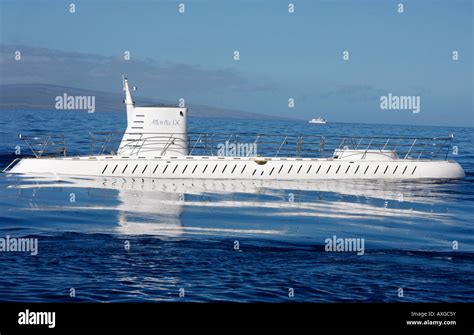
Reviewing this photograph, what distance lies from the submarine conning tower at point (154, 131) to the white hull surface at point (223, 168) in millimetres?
997

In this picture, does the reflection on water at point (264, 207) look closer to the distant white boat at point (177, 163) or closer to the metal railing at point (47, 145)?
the distant white boat at point (177, 163)

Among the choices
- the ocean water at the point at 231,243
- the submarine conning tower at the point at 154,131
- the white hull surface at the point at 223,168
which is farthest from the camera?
the submarine conning tower at the point at 154,131

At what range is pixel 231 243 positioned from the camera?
20.7 meters

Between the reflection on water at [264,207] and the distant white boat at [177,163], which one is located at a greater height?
the distant white boat at [177,163]

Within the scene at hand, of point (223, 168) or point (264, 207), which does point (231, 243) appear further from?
point (223, 168)

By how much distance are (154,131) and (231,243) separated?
21433 millimetres

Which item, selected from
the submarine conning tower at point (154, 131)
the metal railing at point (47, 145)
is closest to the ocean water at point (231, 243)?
the metal railing at point (47, 145)

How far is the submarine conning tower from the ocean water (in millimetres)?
5636

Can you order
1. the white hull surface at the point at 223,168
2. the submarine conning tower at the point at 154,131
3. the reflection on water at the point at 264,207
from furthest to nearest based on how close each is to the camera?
the submarine conning tower at the point at 154,131 < the white hull surface at the point at 223,168 < the reflection on water at the point at 264,207

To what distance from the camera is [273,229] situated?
922 inches

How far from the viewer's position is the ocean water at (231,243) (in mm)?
15484

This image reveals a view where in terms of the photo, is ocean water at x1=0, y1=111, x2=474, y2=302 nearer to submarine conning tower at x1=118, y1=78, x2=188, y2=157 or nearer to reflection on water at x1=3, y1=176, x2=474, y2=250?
reflection on water at x1=3, y1=176, x2=474, y2=250
